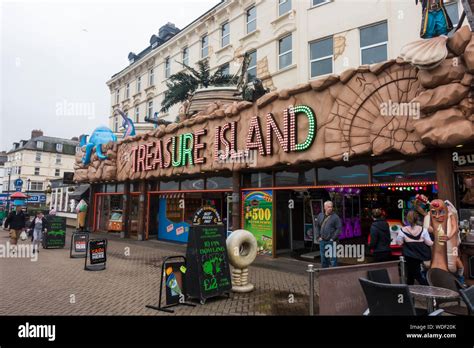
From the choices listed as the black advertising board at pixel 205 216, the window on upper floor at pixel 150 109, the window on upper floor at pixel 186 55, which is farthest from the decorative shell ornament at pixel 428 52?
the window on upper floor at pixel 150 109

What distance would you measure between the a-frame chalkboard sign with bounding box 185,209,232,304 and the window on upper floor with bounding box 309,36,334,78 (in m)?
10.9

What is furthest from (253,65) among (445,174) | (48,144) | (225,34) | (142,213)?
(48,144)

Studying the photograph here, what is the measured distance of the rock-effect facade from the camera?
7.13 m

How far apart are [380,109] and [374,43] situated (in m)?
6.68

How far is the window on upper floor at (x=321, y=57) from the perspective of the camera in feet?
49.0

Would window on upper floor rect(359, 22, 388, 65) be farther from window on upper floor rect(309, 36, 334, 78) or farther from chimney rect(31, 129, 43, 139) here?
chimney rect(31, 129, 43, 139)

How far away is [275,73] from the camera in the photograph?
17109 millimetres

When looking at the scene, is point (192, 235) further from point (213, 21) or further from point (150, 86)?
point (150, 86)

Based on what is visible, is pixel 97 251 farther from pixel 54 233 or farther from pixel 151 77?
pixel 151 77

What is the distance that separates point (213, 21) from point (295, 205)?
14.9 meters

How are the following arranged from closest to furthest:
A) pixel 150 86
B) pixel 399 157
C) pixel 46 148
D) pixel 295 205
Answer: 1. pixel 399 157
2. pixel 295 205
3. pixel 150 86
4. pixel 46 148

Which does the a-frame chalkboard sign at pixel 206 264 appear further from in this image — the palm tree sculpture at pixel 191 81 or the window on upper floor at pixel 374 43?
the palm tree sculpture at pixel 191 81

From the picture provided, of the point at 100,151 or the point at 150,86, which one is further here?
the point at 150,86

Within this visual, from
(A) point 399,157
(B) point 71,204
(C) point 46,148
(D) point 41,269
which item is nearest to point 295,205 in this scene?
(A) point 399,157
